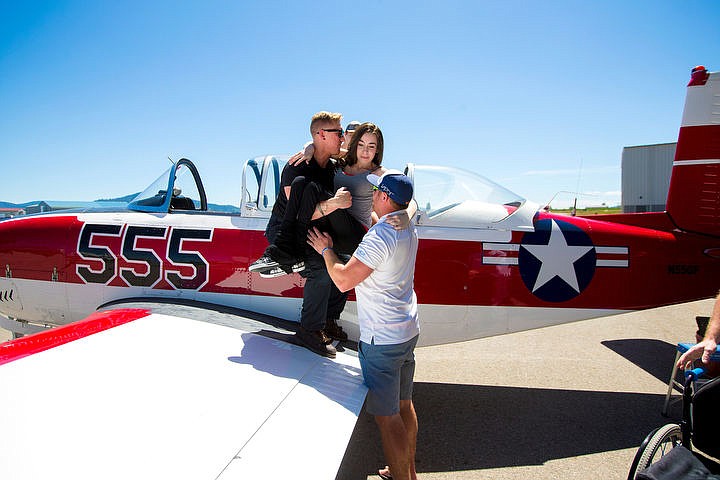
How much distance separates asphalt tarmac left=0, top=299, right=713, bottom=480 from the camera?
10.3 ft

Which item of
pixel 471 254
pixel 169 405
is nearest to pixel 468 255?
pixel 471 254

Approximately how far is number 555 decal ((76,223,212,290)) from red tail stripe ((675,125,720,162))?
4.48 m

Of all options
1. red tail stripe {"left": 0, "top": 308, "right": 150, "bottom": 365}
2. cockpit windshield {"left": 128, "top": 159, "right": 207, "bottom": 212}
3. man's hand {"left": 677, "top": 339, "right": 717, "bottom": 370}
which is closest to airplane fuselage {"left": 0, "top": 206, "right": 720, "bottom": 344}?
cockpit windshield {"left": 128, "top": 159, "right": 207, "bottom": 212}

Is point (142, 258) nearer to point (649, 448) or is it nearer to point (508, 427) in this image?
point (508, 427)

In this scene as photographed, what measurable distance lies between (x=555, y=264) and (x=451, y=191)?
1112mm

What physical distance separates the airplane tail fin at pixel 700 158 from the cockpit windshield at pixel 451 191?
1544 mm

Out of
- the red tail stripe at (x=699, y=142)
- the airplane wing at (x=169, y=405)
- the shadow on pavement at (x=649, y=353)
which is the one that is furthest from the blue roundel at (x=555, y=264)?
the shadow on pavement at (x=649, y=353)

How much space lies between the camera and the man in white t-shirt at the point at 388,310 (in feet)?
7.15

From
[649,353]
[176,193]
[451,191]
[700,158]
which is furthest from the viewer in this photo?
[649,353]

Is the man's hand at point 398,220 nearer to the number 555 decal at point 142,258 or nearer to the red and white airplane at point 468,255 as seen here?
the red and white airplane at point 468,255

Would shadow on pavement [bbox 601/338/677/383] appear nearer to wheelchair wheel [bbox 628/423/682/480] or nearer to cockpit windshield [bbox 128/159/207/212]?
wheelchair wheel [bbox 628/423/682/480]

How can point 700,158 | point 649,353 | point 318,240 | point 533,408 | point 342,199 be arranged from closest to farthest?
point 318,240 → point 342,199 → point 700,158 → point 533,408 → point 649,353

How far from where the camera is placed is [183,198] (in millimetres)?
4637

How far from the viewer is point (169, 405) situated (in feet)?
7.34
